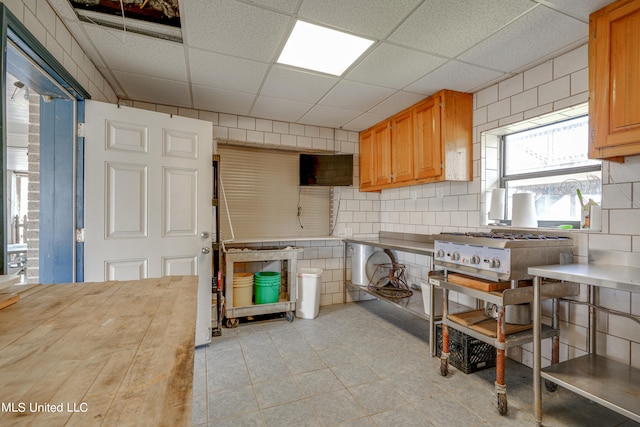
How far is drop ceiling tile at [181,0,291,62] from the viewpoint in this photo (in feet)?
5.88

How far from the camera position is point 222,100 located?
10.6 ft

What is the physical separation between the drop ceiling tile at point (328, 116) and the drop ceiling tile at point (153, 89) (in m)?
1.38

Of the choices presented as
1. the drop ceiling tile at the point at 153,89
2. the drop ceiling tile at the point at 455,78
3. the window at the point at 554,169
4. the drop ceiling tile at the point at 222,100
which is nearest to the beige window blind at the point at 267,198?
the drop ceiling tile at the point at 222,100

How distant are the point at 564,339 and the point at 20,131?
7.26 meters

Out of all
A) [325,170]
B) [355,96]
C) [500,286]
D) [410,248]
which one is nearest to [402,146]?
Result: [355,96]

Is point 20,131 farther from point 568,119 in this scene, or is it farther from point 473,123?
point 568,119

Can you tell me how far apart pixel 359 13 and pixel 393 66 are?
2.38ft

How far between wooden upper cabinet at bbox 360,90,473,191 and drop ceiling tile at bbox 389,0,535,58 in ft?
2.53

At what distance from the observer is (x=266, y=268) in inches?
153

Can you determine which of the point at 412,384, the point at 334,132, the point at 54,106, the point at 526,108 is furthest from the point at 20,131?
the point at 526,108

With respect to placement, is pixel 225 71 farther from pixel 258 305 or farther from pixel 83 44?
pixel 258 305

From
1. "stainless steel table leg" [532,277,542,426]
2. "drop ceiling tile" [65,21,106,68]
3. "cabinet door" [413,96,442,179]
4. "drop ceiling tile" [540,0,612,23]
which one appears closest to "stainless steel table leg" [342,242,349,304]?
"cabinet door" [413,96,442,179]

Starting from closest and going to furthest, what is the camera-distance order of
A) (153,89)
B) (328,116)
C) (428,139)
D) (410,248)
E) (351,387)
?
(351,387) < (410,248) < (153,89) < (428,139) < (328,116)

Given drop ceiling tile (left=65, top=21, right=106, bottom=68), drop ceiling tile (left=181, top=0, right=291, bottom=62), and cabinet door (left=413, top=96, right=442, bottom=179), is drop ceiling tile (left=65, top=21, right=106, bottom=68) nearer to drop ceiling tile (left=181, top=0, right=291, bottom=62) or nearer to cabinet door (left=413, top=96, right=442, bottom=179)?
drop ceiling tile (left=181, top=0, right=291, bottom=62)
